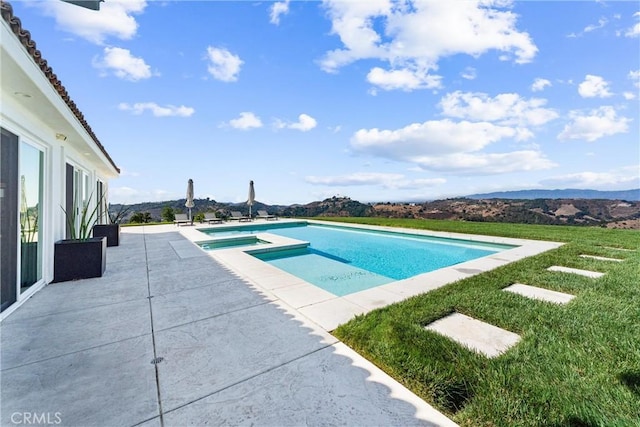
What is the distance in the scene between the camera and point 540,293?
440 centimetres

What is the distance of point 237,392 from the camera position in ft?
7.02

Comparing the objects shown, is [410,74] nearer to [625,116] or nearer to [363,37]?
[363,37]

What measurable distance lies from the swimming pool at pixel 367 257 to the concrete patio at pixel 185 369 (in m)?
2.81

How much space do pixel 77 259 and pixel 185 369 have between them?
448cm

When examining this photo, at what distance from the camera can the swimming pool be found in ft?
21.6

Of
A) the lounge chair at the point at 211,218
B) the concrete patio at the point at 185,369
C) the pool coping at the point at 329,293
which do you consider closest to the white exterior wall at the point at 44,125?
the concrete patio at the point at 185,369

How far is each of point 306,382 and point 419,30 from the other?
1151cm

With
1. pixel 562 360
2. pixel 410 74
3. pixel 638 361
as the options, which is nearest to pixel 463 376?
pixel 562 360

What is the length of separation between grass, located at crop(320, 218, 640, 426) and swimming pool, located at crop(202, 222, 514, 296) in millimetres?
2436

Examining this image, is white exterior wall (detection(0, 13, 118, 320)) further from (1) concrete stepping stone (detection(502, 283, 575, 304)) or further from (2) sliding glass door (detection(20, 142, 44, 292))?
(1) concrete stepping stone (detection(502, 283, 575, 304))

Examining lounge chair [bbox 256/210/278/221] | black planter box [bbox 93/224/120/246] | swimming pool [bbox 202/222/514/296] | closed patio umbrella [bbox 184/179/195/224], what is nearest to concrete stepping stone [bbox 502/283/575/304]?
swimming pool [bbox 202/222/514/296]

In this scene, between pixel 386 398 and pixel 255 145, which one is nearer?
pixel 386 398

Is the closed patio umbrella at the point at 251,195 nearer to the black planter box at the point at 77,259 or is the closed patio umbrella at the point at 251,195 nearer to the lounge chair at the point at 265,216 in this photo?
the lounge chair at the point at 265,216

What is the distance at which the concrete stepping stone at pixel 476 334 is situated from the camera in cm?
278
